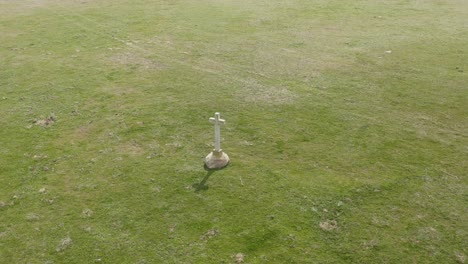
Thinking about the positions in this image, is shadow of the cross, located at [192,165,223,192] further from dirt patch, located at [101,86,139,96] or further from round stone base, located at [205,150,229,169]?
dirt patch, located at [101,86,139,96]

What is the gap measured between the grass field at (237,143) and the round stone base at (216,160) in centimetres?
21

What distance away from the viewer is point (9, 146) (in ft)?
35.6

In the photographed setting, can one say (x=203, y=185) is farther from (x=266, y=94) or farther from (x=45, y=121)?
(x=45, y=121)

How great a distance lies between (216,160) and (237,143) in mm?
1169

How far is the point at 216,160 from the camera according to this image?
387 inches

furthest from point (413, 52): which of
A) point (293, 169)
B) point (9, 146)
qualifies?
point (9, 146)

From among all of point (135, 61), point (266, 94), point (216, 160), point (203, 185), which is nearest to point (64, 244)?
point (203, 185)

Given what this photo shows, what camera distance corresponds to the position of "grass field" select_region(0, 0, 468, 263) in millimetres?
7980

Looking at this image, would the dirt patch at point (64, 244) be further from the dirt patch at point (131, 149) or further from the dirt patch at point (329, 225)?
the dirt patch at point (329, 225)

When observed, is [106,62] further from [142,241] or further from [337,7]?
[337,7]

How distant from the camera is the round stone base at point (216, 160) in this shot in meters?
9.80

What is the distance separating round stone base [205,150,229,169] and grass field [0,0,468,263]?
0.21 meters

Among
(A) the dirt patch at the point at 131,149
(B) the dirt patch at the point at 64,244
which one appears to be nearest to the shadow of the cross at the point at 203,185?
(A) the dirt patch at the point at 131,149

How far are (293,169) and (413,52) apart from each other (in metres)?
9.00
